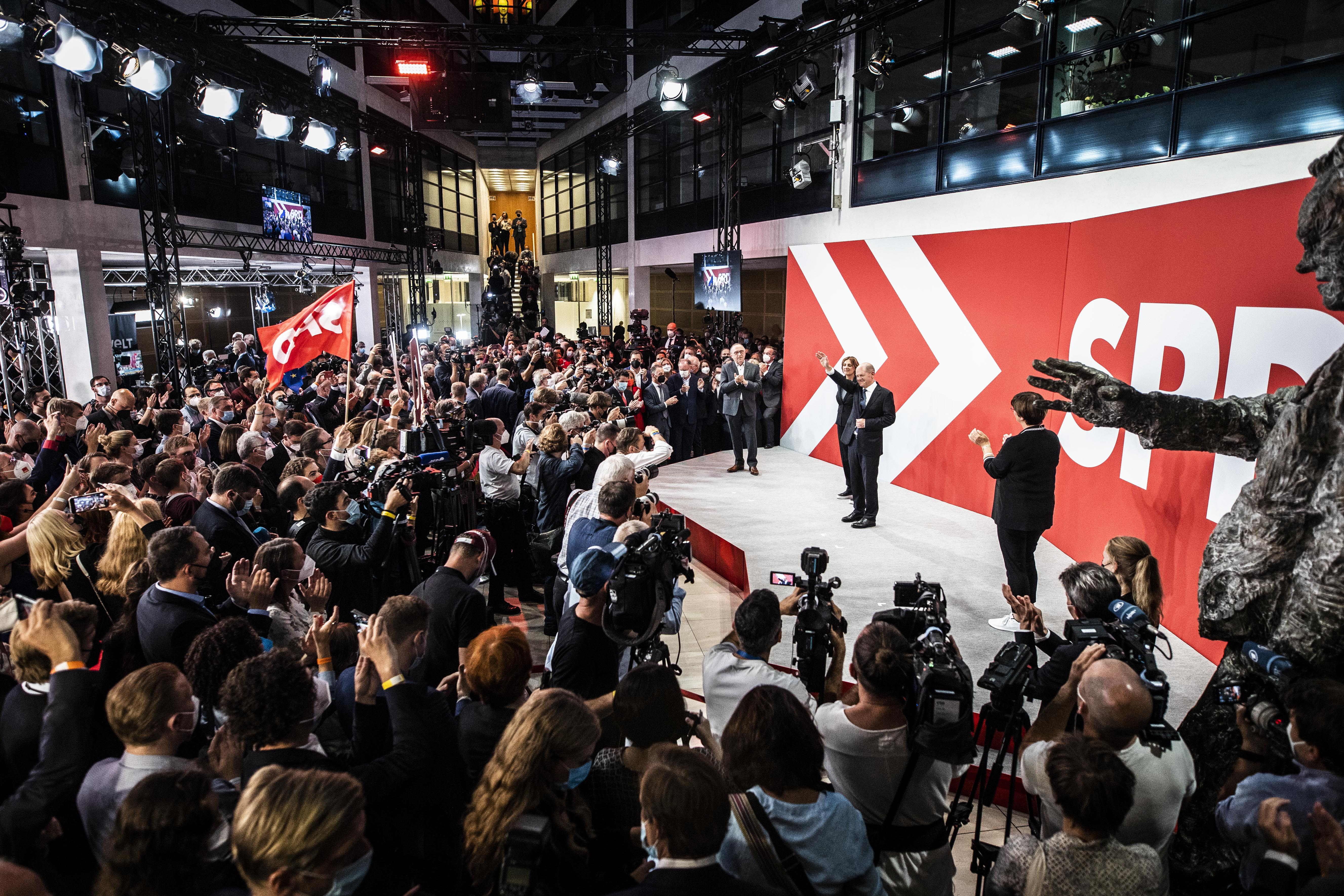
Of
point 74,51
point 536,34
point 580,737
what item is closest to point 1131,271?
point 580,737

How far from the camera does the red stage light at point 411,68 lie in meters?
11.0

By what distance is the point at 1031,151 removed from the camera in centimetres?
785

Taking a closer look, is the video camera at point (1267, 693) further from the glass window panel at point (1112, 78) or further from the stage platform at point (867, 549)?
the glass window panel at point (1112, 78)

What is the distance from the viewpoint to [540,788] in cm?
174

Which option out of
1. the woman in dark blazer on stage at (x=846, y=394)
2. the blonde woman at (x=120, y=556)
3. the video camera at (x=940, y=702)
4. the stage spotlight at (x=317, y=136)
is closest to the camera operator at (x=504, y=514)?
the blonde woman at (x=120, y=556)

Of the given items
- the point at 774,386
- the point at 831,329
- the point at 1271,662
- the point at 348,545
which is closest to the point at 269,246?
the point at 774,386

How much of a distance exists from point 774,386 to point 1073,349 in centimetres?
497

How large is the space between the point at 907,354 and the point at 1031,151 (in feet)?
8.14

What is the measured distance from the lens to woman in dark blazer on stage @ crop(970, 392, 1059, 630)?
486cm

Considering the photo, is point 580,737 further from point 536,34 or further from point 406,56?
point 406,56

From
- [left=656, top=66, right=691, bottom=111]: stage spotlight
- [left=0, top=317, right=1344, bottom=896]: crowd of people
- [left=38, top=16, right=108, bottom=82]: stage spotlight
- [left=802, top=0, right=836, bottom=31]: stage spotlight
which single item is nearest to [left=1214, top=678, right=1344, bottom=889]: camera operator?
[left=0, top=317, right=1344, bottom=896]: crowd of people

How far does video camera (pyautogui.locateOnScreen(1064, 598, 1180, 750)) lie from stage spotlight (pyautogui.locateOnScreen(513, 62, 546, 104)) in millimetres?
11534

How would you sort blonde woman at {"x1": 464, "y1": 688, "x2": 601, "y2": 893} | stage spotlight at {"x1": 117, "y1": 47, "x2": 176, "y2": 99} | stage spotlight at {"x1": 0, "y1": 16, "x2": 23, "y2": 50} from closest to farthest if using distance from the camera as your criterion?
blonde woman at {"x1": 464, "y1": 688, "x2": 601, "y2": 893} → stage spotlight at {"x1": 0, "y1": 16, "x2": 23, "y2": 50} → stage spotlight at {"x1": 117, "y1": 47, "x2": 176, "y2": 99}

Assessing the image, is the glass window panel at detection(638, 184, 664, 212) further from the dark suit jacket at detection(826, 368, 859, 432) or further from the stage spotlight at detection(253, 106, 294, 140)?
the dark suit jacket at detection(826, 368, 859, 432)
